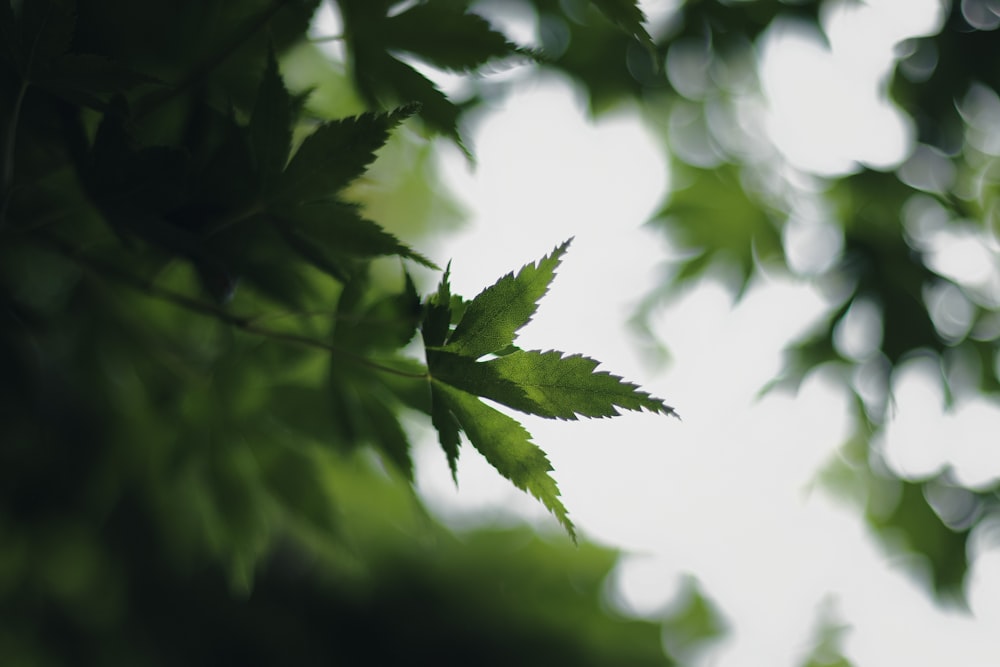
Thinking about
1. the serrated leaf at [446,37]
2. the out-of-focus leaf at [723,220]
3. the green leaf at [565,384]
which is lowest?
the green leaf at [565,384]

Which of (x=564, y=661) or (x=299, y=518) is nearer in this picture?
(x=299, y=518)

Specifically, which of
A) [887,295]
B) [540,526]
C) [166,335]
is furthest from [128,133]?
[540,526]

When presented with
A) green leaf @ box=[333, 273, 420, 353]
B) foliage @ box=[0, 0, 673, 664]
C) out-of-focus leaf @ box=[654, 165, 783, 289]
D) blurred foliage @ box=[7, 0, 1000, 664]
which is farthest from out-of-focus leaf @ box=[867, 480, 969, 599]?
green leaf @ box=[333, 273, 420, 353]

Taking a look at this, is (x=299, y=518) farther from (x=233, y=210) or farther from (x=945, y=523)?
(x=945, y=523)

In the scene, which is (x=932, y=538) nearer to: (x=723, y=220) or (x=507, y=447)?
(x=723, y=220)

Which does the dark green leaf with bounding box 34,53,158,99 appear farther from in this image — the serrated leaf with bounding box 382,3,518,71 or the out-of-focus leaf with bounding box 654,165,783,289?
the out-of-focus leaf with bounding box 654,165,783,289

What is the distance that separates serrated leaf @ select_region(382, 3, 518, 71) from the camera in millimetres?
474

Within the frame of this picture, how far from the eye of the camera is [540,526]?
1.38 metres

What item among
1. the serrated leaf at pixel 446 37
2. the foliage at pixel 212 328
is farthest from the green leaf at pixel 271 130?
the serrated leaf at pixel 446 37

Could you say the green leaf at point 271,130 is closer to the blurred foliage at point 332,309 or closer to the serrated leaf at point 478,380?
the blurred foliage at point 332,309

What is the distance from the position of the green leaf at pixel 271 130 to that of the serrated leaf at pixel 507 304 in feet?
0.49

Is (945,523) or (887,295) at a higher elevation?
(887,295)

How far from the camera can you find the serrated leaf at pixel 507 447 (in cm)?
39

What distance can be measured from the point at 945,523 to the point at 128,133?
3.25ft
